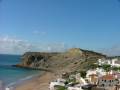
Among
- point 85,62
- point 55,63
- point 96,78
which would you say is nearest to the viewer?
point 96,78

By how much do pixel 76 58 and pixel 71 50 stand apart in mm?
473

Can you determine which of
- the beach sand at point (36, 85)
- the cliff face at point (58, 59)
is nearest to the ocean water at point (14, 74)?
the beach sand at point (36, 85)

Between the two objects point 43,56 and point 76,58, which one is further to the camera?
point 43,56

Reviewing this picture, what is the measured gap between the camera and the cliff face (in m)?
11.6

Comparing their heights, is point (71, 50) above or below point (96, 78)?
above

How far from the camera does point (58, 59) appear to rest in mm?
13367

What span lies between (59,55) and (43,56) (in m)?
1.12

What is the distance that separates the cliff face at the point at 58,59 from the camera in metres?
11.6

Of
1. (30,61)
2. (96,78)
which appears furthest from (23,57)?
(96,78)

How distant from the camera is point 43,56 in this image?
14492 millimetres

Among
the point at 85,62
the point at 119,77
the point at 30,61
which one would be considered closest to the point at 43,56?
the point at 30,61

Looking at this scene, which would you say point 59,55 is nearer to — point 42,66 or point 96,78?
point 42,66

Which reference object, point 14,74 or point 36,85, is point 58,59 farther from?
point 36,85

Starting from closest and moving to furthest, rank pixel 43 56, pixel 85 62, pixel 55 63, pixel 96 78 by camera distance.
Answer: pixel 96 78 < pixel 85 62 < pixel 55 63 < pixel 43 56
